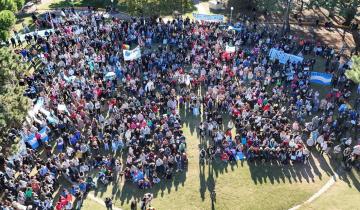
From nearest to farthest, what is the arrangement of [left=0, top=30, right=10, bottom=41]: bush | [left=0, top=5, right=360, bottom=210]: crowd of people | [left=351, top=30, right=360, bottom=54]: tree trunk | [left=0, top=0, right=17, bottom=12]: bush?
[left=0, top=5, right=360, bottom=210]: crowd of people, [left=0, top=30, right=10, bottom=41]: bush, [left=351, top=30, right=360, bottom=54]: tree trunk, [left=0, top=0, right=17, bottom=12]: bush

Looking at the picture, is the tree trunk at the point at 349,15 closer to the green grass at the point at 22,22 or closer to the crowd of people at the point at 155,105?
the crowd of people at the point at 155,105

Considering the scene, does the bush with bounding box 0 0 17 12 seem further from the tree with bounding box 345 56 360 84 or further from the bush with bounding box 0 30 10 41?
the tree with bounding box 345 56 360 84

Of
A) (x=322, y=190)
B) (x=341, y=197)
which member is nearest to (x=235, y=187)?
(x=322, y=190)

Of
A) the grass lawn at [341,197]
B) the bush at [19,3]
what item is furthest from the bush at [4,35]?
the grass lawn at [341,197]

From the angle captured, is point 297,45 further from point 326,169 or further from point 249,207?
point 249,207

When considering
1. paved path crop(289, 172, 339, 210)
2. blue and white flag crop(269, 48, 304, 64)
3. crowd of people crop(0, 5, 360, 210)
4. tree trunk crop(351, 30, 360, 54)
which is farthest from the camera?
tree trunk crop(351, 30, 360, 54)

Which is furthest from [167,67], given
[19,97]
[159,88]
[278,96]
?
[19,97]

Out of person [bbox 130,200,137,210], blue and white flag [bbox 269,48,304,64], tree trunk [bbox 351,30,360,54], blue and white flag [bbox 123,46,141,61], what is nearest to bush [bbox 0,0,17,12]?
blue and white flag [bbox 123,46,141,61]
